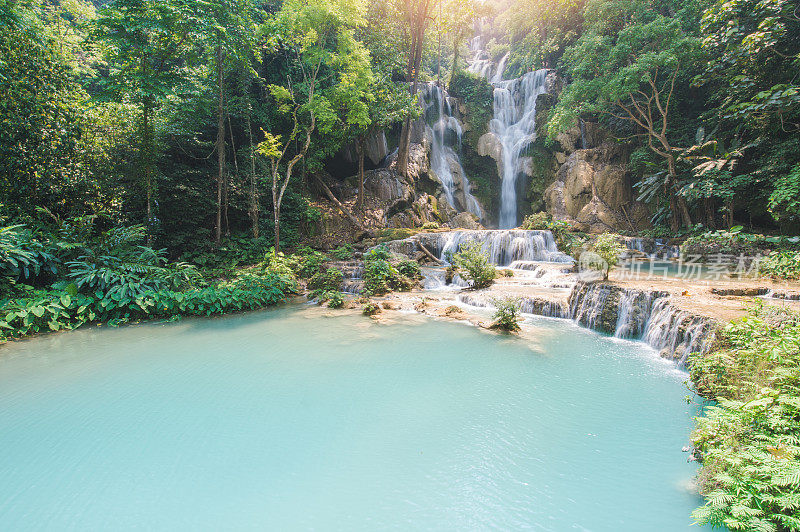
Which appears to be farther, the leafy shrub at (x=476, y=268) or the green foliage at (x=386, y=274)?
the green foliage at (x=386, y=274)

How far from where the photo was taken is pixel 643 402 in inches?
159

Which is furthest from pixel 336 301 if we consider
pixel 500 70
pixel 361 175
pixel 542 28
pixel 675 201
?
pixel 500 70

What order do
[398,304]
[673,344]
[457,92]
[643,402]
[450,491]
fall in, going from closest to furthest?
[450,491] < [643,402] < [673,344] < [398,304] < [457,92]

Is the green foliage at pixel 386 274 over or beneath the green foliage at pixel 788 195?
beneath

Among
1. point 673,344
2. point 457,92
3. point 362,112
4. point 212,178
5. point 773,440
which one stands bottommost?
point 673,344

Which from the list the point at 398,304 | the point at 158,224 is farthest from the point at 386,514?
the point at 158,224

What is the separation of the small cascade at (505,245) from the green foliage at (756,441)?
9927 mm

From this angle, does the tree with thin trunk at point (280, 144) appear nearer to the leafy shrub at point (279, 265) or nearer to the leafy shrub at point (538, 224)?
the leafy shrub at point (279, 265)

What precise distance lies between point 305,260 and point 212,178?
201 inches

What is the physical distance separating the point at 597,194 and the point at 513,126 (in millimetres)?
7113

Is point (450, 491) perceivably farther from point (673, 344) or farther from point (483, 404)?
point (673, 344)

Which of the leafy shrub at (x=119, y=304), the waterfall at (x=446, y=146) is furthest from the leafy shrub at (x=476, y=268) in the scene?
the waterfall at (x=446, y=146)

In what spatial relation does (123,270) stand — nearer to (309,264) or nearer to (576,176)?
(309,264)

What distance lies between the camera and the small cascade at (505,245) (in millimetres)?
13281
